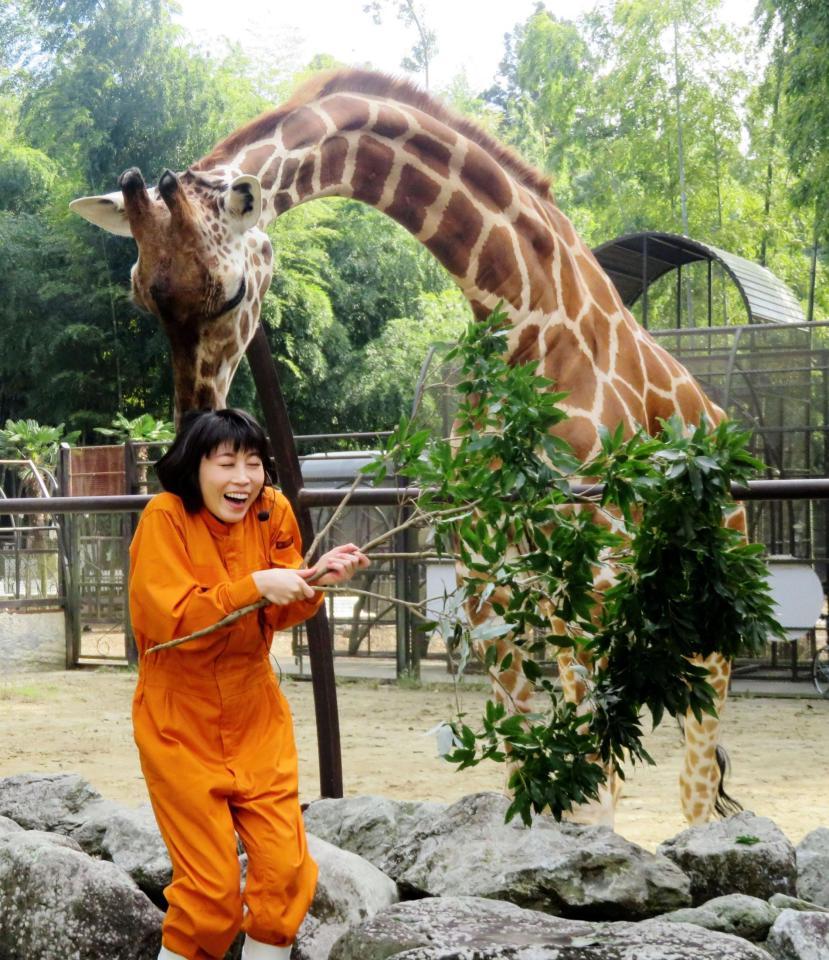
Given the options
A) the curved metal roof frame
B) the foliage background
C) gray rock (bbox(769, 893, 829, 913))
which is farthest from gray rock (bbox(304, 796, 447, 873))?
the foliage background

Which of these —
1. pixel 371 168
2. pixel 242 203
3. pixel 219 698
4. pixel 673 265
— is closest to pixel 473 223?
pixel 371 168

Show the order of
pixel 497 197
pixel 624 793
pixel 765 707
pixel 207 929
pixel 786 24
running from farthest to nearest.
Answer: pixel 786 24, pixel 765 707, pixel 624 793, pixel 497 197, pixel 207 929

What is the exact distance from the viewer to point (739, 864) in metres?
2.63

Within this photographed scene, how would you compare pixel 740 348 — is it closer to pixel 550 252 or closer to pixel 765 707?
pixel 765 707

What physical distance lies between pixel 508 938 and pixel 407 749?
17.6 feet

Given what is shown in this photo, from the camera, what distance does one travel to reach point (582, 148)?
24578 millimetres

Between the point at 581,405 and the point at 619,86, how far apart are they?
20.3 m

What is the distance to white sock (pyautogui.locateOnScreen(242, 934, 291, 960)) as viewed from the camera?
7.52 feet

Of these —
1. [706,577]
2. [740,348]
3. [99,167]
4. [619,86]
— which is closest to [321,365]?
[99,167]

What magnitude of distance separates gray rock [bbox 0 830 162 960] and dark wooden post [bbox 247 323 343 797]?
0.75m

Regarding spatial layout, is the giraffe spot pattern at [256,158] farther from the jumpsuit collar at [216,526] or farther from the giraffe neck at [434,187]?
the jumpsuit collar at [216,526]

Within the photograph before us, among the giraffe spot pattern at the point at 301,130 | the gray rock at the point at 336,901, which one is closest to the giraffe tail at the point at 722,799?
the gray rock at the point at 336,901

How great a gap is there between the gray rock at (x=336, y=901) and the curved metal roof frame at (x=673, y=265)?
9526 mm

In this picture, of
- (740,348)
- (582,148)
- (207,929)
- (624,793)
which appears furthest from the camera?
(582,148)
